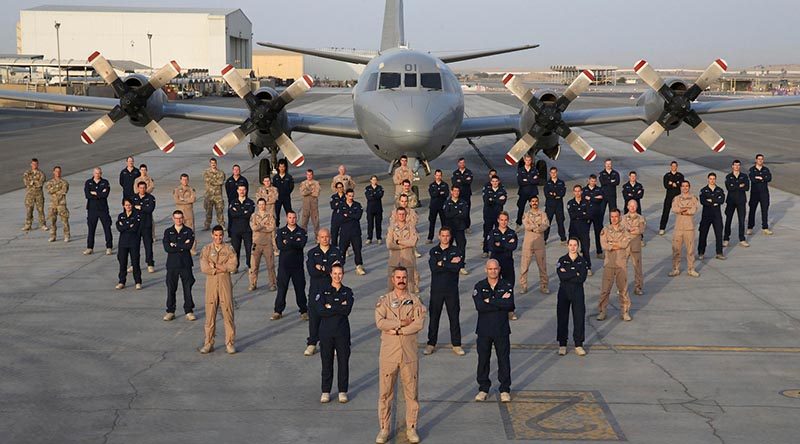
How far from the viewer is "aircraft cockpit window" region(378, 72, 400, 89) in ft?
68.2

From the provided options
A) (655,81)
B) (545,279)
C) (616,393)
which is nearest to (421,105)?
(655,81)

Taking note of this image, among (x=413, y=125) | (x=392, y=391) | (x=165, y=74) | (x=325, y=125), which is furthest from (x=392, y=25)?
(x=392, y=391)

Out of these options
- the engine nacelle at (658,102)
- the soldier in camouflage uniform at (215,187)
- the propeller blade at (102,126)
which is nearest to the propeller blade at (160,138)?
the propeller blade at (102,126)

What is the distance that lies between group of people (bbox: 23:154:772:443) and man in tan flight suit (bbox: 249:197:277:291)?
0.02m

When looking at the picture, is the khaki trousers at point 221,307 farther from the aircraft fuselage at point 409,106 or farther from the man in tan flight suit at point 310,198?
the aircraft fuselage at point 409,106

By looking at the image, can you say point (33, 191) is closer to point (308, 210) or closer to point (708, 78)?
point (308, 210)

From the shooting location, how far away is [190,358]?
10.2 m

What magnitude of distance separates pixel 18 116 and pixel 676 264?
62.5m

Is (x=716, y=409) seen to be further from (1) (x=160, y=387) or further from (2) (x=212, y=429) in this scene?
(1) (x=160, y=387)

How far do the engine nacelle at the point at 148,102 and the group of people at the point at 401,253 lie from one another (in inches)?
176

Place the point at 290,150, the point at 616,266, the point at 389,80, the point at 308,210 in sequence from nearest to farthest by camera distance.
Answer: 1. the point at 616,266
2. the point at 308,210
3. the point at 389,80
4. the point at 290,150

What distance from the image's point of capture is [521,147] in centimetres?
2222

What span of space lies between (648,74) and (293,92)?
31.1ft

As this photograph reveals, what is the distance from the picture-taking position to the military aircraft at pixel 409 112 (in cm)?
2023
